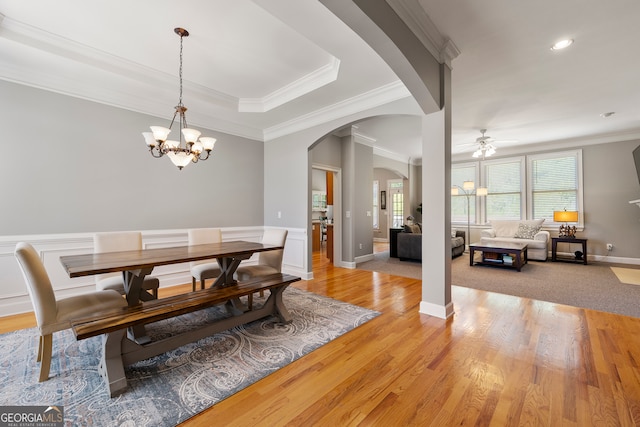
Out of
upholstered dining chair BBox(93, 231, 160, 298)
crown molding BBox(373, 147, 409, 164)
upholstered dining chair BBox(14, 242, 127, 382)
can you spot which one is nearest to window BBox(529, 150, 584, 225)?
crown molding BBox(373, 147, 409, 164)

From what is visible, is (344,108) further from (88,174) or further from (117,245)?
(88,174)

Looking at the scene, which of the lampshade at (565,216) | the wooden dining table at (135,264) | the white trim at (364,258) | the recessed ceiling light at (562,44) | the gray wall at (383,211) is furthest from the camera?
the gray wall at (383,211)

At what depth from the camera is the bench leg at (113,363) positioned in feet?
5.57

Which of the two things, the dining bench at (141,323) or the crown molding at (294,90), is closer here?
the dining bench at (141,323)

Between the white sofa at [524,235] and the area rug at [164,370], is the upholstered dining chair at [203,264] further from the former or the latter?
the white sofa at [524,235]

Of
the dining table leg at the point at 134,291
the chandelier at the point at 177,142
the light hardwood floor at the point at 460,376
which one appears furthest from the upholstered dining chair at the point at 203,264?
the light hardwood floor at the point at 460,376

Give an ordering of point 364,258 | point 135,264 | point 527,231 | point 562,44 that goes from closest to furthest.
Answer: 1. point 135,264
2. point 562,44
3. point 364,258
4. point 527,231

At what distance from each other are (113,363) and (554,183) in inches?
353

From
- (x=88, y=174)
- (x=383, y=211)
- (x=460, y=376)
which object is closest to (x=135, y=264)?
(x=88, y=174)

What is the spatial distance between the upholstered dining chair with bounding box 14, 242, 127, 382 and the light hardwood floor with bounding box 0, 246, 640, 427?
4.00 feet

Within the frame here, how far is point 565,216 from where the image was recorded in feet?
20.2

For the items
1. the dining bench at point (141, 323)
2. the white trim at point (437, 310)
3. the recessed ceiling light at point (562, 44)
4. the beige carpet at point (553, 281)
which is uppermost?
the recessed ceiling light at point (562, 44)

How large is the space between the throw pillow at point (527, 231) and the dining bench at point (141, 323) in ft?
21.7

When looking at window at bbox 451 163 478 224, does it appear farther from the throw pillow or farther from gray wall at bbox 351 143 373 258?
gray wall at bbox 351 143 373 258
